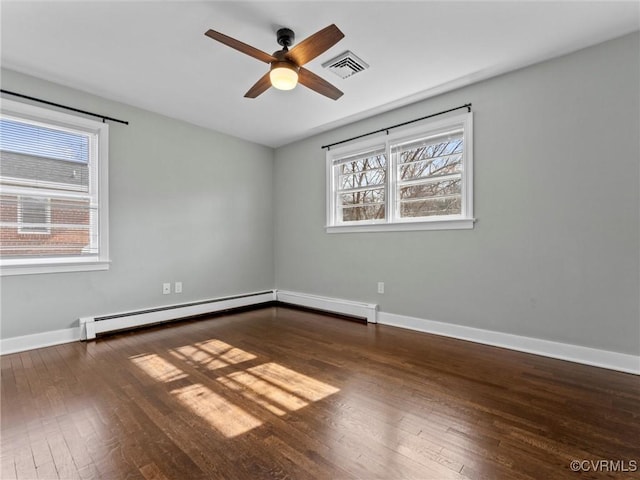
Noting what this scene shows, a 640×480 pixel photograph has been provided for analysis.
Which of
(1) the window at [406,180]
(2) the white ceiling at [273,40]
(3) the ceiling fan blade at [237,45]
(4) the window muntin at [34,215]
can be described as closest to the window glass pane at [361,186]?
(1) the window at [406,180]

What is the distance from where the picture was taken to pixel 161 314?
12.3 feet

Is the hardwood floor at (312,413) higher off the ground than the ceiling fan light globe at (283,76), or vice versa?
the ceiling fan light globe at (283,76)

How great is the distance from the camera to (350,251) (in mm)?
4168

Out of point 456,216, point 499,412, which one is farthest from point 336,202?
point 499,412

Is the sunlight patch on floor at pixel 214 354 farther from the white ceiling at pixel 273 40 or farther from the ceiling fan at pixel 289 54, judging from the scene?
the white ceiling at pixel 273 40

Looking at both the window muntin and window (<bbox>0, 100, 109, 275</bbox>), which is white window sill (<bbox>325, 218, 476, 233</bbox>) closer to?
window (<bbox>0, 100, 109, 275</bbox>)

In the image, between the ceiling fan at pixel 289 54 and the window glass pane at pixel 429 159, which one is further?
the window glass pane at pixel 429 159

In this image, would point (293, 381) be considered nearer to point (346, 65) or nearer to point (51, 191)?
point (346, 65)

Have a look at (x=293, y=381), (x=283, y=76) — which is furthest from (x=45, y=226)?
(x=293, y=381)

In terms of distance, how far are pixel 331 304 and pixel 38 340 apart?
126 inches

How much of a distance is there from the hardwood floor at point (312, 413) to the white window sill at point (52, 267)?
2.49 feet

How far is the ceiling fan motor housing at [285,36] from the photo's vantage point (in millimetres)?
2275

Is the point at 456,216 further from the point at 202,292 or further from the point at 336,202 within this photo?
the point at 202,292

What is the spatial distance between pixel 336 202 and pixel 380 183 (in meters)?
0.77
